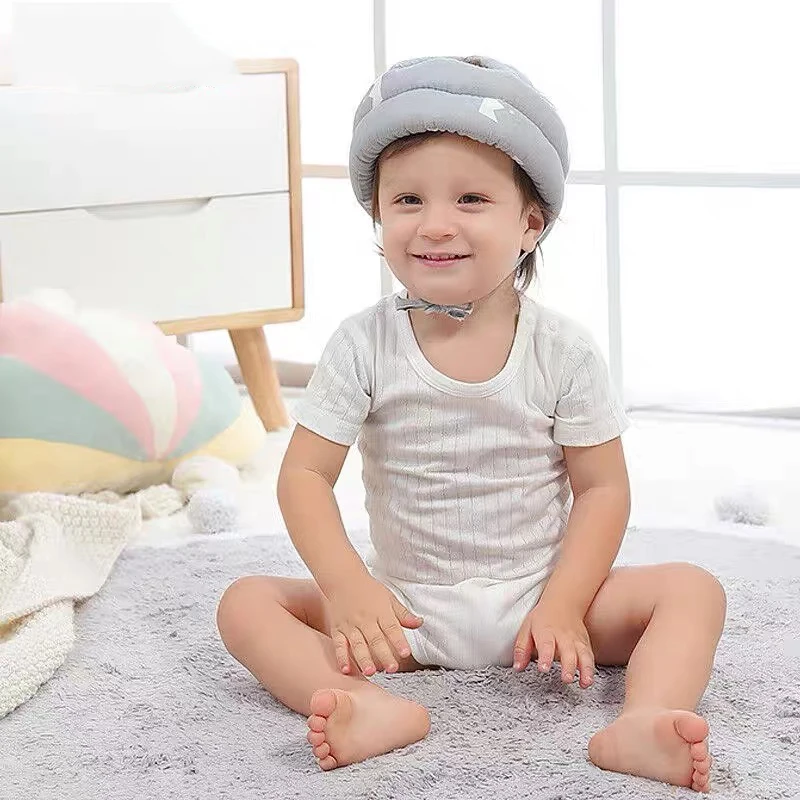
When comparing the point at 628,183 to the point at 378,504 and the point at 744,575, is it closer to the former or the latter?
the point at 744,575

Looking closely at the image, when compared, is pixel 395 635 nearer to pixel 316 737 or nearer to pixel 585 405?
pixel 316 737

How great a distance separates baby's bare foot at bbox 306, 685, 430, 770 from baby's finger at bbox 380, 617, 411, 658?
37mm

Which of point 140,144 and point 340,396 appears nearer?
point 340,396

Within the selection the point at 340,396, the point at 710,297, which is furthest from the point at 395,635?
the point at 710,297

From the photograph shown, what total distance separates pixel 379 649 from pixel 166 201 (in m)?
1.12

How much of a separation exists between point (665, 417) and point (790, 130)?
50 centimetres

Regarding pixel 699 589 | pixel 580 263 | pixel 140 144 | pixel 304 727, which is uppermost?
pixel 140 144

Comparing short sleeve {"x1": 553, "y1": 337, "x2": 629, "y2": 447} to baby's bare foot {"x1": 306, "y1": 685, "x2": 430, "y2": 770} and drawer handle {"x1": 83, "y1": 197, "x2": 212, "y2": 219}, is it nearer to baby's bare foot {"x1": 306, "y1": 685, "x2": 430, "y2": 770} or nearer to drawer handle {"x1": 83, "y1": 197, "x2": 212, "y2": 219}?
baby's bare foot {"x1": 306, "y1": 685, "x2": 430, "y2": 770}

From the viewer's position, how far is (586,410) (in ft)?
4.08

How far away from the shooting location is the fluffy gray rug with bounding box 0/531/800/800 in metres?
1.06

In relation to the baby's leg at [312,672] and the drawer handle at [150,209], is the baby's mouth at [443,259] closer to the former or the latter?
the baby's leg at [312,672]

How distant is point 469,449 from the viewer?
1238 millimetres

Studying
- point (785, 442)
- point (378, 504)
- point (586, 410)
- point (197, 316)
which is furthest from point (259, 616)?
point (785, 442)

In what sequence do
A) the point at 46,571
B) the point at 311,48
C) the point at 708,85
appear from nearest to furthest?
1. the point at 46,571
2. the point at 708,85
3. the point at 311,48
